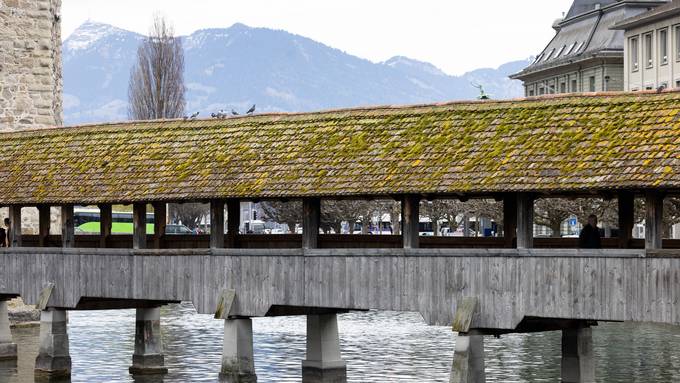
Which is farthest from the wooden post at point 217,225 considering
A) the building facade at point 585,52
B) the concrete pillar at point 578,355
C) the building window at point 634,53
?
the building facade at point 585,52

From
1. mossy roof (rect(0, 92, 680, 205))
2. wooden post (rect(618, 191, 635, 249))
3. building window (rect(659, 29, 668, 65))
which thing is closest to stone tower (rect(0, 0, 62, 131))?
mossy roof (rect(0, 92, 680, 205))

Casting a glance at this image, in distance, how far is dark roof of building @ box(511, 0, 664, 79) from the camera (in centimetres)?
8175

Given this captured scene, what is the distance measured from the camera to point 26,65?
47438 millimetres

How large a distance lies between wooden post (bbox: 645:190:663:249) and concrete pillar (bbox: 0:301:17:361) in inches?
698

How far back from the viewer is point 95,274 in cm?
3072

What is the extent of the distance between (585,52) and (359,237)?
5624 centimetres

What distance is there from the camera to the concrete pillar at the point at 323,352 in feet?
96.4

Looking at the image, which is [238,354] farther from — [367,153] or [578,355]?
[578,355]

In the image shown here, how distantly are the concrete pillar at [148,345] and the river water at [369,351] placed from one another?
0.40m

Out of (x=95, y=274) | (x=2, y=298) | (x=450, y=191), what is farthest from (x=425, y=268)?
(x=2, y=298)

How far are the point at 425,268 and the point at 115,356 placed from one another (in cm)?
1450

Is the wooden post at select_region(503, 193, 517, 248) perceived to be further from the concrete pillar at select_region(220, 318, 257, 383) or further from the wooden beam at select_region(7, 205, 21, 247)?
the wooden beam at select_region(7, 205, 21, 247)

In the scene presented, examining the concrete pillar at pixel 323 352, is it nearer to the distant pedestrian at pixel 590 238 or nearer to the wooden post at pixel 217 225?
the wooden post at pixel 217 225

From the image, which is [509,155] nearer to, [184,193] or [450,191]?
[450,191]
